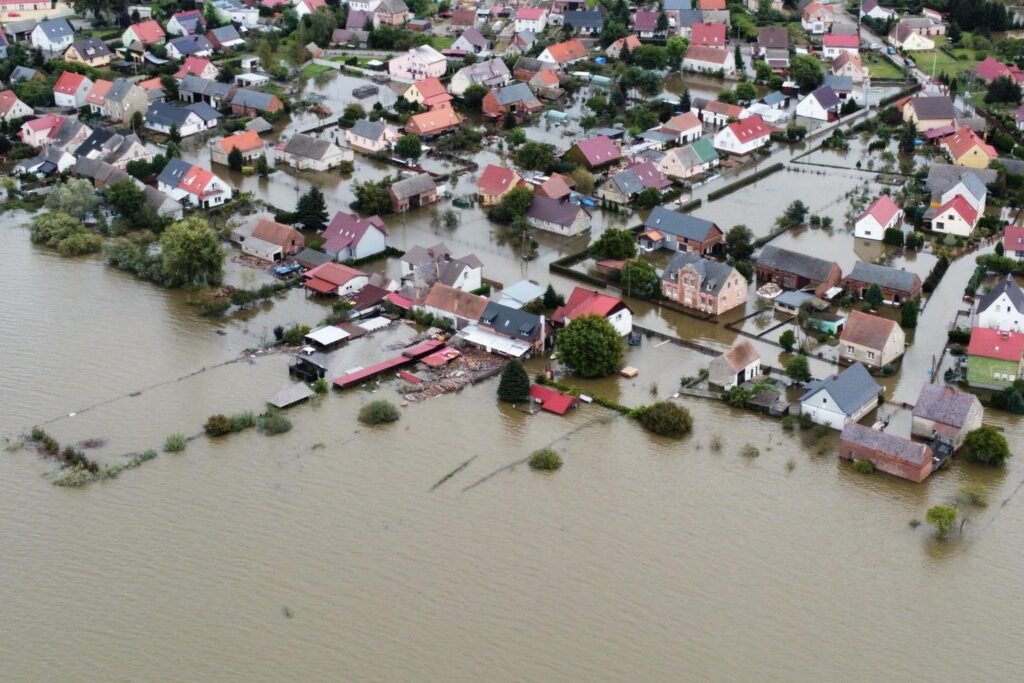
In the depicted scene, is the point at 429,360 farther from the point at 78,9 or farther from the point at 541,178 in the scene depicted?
the point at 78,9

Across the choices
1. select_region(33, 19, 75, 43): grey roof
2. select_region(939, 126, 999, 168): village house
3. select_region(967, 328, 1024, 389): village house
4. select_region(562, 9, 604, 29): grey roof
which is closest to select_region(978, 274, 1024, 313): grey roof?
select_region(967, 328, 1024, 389): village house

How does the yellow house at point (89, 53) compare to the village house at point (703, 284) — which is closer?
the village house at point (703, 284)

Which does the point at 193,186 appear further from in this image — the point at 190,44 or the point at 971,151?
the point at 971,151

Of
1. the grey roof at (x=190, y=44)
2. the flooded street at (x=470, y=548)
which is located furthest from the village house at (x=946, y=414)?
the grey roof at (x=190, y=44)

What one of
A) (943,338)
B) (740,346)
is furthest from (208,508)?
(943,338)

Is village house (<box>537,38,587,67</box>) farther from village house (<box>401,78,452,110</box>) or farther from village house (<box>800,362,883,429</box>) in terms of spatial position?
village house (<box>800,362,883,429</box>)

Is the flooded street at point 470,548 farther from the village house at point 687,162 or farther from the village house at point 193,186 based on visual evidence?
the village house at point 687,162
